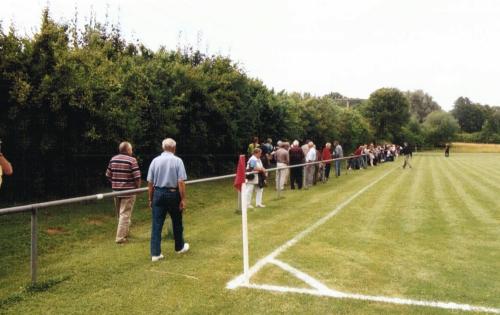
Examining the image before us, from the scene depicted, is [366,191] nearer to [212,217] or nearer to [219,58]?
[212,217]

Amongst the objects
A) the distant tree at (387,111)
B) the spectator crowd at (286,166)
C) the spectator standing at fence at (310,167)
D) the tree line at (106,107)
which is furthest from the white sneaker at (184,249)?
the distant tree at (387,111)

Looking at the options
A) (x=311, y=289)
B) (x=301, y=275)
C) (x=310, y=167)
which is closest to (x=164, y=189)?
(x=301, y=275)

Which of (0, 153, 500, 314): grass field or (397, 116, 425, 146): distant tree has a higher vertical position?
(397, 116, 425, 146): distant tree

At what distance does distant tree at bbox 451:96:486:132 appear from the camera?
498 feet

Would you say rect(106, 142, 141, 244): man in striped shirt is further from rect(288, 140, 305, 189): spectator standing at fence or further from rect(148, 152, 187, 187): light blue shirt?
rect(288, 140, 305, 189): spectator standing at fence

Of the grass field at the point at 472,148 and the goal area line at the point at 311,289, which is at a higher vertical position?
the grass field at the point at 472,148

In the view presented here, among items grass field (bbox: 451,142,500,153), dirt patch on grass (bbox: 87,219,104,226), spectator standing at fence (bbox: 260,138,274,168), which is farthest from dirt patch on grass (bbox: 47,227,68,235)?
grass field (bbox: 451,142,500,153)

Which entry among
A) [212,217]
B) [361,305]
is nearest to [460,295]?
[361,305]

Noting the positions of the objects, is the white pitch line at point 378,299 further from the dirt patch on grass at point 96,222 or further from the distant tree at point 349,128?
the distant tree at point 349,128

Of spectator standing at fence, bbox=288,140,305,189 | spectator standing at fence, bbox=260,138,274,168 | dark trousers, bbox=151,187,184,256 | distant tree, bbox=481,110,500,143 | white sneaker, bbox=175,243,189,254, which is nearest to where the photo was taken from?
dark trousers, bbox=151,187,184,256

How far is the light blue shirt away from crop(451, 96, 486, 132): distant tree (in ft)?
536

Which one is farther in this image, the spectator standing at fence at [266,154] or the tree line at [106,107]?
the spectator standing at fence at [266,154]

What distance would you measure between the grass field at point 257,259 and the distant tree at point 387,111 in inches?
3380

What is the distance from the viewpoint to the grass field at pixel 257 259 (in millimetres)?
5402
